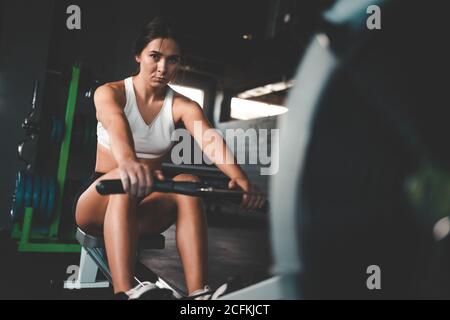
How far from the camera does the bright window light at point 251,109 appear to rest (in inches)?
261

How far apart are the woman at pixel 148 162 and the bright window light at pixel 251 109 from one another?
16.6 feet

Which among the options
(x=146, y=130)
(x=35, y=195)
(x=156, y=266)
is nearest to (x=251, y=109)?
(x=156, y=266)

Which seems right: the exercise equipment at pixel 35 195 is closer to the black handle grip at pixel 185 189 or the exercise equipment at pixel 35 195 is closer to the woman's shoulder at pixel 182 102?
the woman's shoulder at pixel 182 102

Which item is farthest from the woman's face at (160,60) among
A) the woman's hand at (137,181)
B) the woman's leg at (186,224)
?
the woman's hand at (137,181)

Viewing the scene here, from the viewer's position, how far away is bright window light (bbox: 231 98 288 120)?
6617mm

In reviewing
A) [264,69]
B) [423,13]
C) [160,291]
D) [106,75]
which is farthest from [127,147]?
[264,69]

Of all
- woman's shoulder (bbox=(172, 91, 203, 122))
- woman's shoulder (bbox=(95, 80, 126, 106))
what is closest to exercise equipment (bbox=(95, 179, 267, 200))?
woman's shoulder (bbox=(95, 80, 126, 106))

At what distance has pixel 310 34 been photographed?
20.9 inches

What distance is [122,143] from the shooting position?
1.04 m

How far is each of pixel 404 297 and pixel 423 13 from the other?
438mm

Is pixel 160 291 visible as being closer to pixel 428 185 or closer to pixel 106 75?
pixel 428 185

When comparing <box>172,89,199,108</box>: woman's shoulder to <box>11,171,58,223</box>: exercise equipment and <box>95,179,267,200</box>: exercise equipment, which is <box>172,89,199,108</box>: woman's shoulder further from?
<box>11,171,58,223</box>: exercise equipment

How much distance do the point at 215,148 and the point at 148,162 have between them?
0.96 feet

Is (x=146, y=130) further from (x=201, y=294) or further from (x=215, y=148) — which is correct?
(x=201, y=294)
